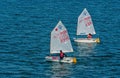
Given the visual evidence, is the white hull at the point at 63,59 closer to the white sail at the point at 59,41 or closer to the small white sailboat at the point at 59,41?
the small white sailboat at the point at 59,41

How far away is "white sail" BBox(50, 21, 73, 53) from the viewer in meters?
187

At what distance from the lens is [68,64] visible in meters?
183

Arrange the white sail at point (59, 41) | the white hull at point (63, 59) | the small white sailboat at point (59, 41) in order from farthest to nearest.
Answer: the white sail at point (59, 41) < the small white sailboat at point (59, 41) < the white hull at point (63, 59)

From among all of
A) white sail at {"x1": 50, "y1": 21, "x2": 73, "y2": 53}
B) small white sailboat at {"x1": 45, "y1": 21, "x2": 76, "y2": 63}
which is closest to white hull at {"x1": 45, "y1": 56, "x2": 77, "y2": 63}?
small white sailboat at {"x1": 45, "y1": 21, "x2": 76, "y2": 63}

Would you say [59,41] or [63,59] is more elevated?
[59,41]

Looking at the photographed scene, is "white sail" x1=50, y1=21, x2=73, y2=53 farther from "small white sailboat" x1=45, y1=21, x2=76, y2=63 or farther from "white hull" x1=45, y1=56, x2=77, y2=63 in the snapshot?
"white hull" x1=45, y1=56, x2=77, y2=63

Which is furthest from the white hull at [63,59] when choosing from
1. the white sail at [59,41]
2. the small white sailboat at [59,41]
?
the white sail at [59,41]

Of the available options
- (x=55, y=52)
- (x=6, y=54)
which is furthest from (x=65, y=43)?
(x=6, y=54)

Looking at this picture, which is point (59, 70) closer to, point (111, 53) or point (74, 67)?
point (74, 67)

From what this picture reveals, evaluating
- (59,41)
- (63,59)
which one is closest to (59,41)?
(59,41)

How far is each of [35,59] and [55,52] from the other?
523 centimetres

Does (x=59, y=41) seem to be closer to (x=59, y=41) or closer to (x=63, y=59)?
(x=59, y=41)

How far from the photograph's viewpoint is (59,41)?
188 meters

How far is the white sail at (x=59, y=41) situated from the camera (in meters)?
187
